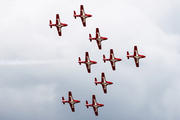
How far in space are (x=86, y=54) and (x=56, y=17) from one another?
15528mm

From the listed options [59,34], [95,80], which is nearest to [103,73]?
[95,80]

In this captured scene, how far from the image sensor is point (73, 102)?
17412cm

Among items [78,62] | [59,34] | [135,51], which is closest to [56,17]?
[59,34]

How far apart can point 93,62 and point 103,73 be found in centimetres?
597

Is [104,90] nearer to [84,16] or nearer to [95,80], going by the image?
[95,80]

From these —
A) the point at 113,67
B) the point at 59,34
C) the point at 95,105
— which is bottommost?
the point at 95,105

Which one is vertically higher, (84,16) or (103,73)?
(84,16)

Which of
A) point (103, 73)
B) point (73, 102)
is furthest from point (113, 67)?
point (73, 102)

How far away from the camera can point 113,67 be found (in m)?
176

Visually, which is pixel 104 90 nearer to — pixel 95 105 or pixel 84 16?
pixel 95 105

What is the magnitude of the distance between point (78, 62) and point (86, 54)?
3769mm

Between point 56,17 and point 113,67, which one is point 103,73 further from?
point 56,17

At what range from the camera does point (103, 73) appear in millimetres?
175625

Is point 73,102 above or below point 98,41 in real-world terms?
below
